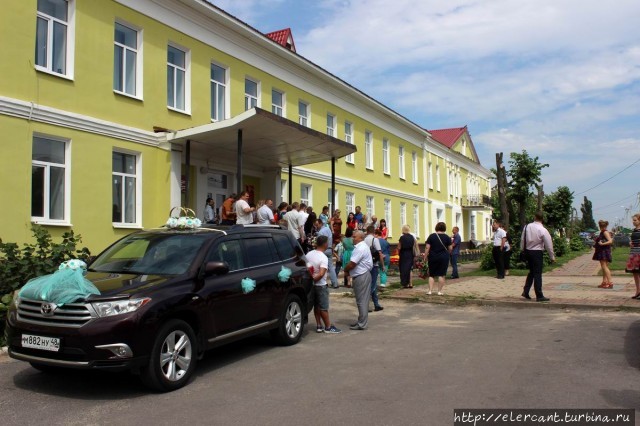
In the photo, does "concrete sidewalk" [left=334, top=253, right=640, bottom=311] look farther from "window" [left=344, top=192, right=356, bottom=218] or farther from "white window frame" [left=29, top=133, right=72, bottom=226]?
"window" [left=344, top=192, right=356, bottom=218]

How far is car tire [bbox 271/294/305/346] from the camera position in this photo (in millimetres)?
8055

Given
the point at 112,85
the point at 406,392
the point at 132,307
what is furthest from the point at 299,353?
the point at 112,85

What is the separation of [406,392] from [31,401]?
12.4 ft

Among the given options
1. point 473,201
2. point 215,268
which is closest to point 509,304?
point 215,268

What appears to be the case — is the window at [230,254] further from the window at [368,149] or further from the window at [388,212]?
the window at [388,212]

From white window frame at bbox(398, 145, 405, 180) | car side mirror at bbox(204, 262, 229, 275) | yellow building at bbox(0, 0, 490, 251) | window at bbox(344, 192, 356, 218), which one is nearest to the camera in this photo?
car side mirror at bbox(204, 262, 229, 275)

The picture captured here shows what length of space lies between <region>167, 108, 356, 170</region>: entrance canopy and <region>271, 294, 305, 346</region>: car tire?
6592 mm

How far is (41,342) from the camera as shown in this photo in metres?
5.64

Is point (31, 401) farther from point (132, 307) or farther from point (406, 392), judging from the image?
point (406, 392)

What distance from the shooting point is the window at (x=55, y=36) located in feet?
41.8

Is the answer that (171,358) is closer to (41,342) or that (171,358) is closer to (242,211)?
(41,342)

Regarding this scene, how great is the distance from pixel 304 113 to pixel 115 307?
18812mm

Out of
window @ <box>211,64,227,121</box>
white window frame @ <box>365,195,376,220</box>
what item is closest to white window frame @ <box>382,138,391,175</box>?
white window frame @ <box>365,195,376,220</box>

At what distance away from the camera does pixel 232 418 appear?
195 inches
